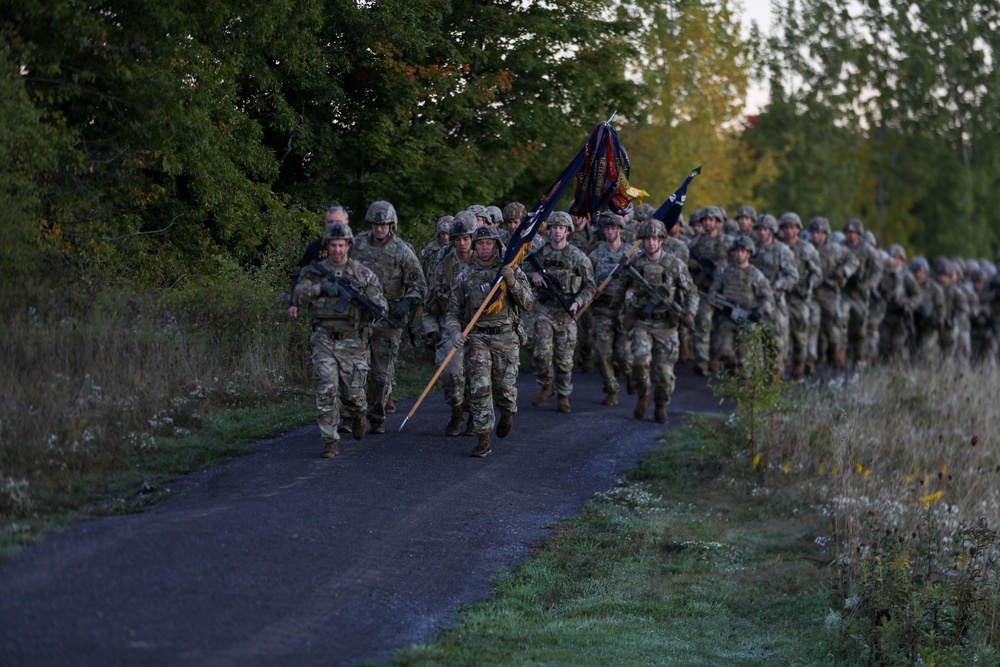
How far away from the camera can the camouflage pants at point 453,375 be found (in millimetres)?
14203

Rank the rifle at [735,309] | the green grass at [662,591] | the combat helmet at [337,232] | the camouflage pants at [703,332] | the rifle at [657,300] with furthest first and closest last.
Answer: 1. the camouflage pants at [703,332]
2. the rifle at [735,309]
3. the rifle at [657,300]
4. the combat helmet at [337,232]
5. the green grass at [662,591]

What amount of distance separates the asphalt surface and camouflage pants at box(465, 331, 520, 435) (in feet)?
1.39

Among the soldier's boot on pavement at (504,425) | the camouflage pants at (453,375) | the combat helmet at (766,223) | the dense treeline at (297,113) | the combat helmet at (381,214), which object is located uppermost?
the dense treeline at (297,113)

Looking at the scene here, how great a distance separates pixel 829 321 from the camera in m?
23.9

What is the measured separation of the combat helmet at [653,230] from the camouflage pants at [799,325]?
6017mm

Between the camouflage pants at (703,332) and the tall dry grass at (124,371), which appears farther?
the camouflage pants at (703,332)

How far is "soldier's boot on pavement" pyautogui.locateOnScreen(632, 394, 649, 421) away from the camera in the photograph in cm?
1719

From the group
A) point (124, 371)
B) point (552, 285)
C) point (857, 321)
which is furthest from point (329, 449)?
point (857, 321)

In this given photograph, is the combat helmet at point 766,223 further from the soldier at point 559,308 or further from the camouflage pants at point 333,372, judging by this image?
the camouflage pants at point 333,372

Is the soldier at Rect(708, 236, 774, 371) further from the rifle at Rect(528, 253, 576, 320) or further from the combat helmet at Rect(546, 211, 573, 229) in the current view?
the rifle at Rect(528, 253, 576, 320)

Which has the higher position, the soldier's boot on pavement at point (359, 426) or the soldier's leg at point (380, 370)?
the soldier's leg at point (380, 370)

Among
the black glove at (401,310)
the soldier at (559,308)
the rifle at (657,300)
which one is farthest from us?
the soldier at (559,308)

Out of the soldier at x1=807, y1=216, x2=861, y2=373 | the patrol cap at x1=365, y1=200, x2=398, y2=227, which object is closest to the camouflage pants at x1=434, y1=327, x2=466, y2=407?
the patrol cap at x1=365, y1=200, x2=398, y2=227

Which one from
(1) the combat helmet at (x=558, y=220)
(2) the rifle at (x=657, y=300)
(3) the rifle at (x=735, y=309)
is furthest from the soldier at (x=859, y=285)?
(1) the combat helmet at (x=558, y=220)
